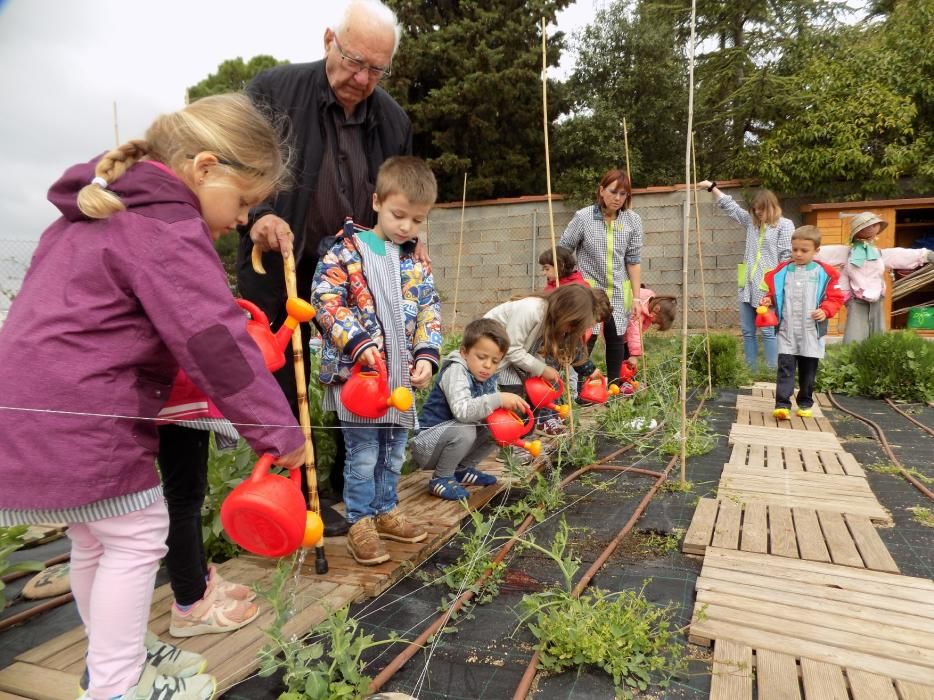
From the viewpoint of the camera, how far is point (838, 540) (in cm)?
217

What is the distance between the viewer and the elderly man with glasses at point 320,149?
6.63 ft

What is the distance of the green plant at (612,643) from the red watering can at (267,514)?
66 centimetres

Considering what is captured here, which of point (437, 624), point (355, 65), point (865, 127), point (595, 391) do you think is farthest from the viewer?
point (865, 127)

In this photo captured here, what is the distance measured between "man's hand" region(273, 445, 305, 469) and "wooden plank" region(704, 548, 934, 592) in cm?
140

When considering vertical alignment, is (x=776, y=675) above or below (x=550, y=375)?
below

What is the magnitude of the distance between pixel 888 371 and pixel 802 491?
2954 millimetres

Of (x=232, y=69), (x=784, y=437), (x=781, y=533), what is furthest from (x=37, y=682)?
(x=232, y=69)

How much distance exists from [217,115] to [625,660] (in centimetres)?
156

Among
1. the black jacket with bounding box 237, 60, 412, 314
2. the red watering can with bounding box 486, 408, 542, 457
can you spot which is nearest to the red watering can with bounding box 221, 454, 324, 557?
the black jacket with bounding box 237, 60, 412, 314

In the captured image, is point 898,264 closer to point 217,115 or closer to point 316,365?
point 316,365

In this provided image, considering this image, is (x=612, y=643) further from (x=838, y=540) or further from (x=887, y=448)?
(x=887, y=448)

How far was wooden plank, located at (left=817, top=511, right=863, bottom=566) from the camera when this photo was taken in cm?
202

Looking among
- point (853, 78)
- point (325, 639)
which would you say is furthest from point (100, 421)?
point (853, 78)

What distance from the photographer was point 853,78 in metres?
9.32
